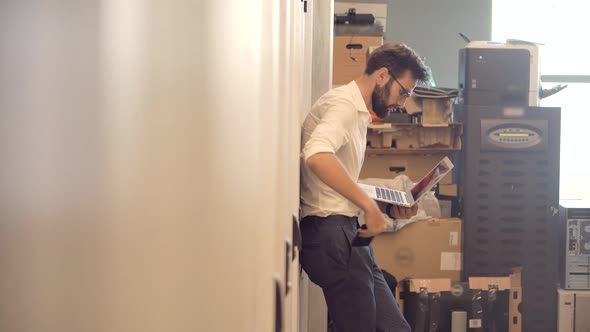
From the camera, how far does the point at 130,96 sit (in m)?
0.40

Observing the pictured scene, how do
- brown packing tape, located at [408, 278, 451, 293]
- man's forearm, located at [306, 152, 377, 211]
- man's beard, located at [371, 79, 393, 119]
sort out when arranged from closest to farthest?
man's forearm, located at [306, 152, 377, 211] → man's beard, located at [371, 79, 393, 119] → brown packing tape, located at [408, 278, 451, 293]

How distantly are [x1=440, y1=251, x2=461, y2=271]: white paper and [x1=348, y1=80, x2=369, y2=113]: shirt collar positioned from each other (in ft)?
7.44

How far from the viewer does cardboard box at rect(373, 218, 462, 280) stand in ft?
14.3

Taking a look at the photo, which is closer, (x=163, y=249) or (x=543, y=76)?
(x=163, y=249)

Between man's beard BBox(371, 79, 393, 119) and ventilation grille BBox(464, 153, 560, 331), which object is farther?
ventilation grille BBox(464, 153, 560, 331)

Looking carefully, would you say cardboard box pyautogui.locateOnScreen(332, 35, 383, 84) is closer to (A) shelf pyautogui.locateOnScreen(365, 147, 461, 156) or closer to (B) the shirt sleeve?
(A) shelf pyautogui.locateOnScreen(365, 147, 461, 156)

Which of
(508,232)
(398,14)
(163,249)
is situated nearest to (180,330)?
(163,249)

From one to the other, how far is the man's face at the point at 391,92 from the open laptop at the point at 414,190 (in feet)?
0.85

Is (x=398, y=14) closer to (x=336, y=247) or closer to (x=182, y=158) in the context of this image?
(x=336, y=247)

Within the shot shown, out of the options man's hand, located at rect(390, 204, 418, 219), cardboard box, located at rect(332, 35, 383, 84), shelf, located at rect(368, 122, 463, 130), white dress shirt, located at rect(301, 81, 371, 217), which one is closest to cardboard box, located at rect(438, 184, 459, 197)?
shelf, located at rect(368, 122, 463, 130)

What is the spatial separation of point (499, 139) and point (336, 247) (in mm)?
2462

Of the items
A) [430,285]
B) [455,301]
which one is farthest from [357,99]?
[455,301]

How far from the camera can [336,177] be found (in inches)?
79.8

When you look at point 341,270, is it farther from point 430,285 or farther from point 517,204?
point 517,204
